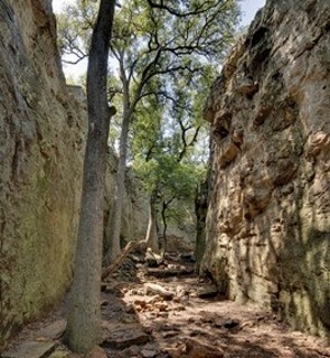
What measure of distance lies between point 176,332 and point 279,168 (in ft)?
10.7

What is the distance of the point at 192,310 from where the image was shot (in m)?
7.00

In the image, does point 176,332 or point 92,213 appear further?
point 176,332

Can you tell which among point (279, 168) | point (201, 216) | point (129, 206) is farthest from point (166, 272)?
point (279, 168)

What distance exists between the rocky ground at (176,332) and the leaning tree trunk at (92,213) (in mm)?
277

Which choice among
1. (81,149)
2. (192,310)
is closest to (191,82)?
(81,149)

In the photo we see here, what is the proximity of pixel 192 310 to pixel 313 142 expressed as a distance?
3.97 m

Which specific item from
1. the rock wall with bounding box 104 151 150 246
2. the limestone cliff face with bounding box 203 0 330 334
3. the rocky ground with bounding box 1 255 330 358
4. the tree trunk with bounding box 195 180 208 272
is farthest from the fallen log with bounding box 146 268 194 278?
the rocky ground with bounding box 1 255 330 358

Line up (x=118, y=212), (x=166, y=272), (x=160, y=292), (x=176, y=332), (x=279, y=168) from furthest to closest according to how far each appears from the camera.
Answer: (x=118, y=212) → (x=166, y=272) → (x=160, y=292) → (x=279, y=168) → (x=176, y=332)

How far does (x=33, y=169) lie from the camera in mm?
5348

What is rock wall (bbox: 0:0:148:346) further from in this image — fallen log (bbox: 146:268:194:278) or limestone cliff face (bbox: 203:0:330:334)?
fallen log (bbox: 146:268:194:278)

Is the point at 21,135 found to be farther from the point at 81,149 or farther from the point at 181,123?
the point at 181,123

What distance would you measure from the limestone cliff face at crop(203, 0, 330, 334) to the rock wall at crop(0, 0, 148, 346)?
12.3 feet

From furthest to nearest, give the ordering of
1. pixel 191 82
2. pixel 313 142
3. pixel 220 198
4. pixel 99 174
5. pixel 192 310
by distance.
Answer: pixel 191 82 < pixel 220 198 < pixel 192 310 < pixel 313 142 < pixel 99 174

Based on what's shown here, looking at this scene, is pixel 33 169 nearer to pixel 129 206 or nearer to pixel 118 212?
pixel 118 212
